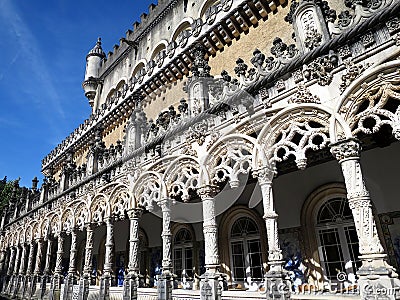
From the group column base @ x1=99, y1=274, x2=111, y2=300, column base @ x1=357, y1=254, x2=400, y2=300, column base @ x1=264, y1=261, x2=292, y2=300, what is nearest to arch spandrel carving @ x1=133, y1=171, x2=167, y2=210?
column base @ x1=99, y1=274, x2=111, y2=300

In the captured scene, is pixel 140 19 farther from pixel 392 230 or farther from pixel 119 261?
pixel 392 230

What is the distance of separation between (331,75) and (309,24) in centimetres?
159

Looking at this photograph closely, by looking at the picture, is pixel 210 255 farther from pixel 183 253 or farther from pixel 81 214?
pixel 81 214

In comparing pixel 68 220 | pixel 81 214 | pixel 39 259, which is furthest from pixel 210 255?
pixel 39 259

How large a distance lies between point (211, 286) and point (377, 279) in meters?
3.31

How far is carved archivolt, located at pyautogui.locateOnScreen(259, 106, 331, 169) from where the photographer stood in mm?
5758

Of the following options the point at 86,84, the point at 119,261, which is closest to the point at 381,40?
the point at 119,261

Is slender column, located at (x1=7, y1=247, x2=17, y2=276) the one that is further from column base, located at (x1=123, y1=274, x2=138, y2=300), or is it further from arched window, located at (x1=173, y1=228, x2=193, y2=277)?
column base, located at (x1=123, y1=274, x2=138, y2=300)

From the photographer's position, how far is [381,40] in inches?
216

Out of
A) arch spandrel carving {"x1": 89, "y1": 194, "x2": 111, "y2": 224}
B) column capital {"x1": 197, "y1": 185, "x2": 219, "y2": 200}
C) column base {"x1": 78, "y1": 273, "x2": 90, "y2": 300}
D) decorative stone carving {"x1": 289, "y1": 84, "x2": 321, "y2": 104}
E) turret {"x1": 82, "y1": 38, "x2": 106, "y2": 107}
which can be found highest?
turret {"x1": 82, "y1": 38, "x2": 106, "y2": 107}

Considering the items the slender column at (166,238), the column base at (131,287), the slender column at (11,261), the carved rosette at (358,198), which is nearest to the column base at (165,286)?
the slender column at (166,238)

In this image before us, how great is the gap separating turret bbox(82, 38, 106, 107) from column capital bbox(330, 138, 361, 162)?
76.2ft

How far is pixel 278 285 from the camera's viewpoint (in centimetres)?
548

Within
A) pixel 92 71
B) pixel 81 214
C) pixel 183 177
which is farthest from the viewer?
pixel 92 71
